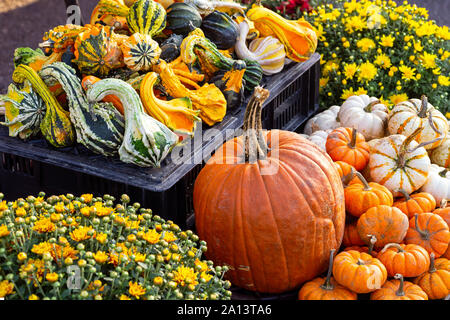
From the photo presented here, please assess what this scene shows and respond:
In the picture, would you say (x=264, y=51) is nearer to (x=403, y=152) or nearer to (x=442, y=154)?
(x=403, y=152)

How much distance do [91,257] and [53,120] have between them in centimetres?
107

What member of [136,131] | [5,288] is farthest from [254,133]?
[5,288]

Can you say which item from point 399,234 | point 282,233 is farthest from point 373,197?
point 282,233

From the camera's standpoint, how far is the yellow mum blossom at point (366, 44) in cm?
424

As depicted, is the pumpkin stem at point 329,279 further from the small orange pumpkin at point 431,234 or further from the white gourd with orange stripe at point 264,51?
the white gourd with orange stripe at point 264,51

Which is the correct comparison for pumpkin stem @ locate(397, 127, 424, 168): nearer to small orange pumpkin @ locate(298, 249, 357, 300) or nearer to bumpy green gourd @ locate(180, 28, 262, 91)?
small orange pumpkin @ locate(298, 249, 357, 300)

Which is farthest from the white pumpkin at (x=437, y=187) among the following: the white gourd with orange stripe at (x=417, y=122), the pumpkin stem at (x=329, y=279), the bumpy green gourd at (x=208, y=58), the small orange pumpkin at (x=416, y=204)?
the bumpy green gourd at (x=208, y=58)

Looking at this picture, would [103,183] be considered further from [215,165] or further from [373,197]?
[373,197]

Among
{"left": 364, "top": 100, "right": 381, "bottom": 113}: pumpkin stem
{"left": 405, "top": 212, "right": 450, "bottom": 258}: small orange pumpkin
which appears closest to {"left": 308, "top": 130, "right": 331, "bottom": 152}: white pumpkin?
{"left": 364, "top": 100, "right": 381, "bottom": 113}: pumpkin stem

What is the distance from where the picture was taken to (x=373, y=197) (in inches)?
109

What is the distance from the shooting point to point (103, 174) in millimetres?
2553

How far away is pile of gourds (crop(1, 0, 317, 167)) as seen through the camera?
255 centimetres

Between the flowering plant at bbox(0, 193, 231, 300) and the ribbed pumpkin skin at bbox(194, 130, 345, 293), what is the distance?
0.35m

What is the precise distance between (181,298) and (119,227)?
37 cm
